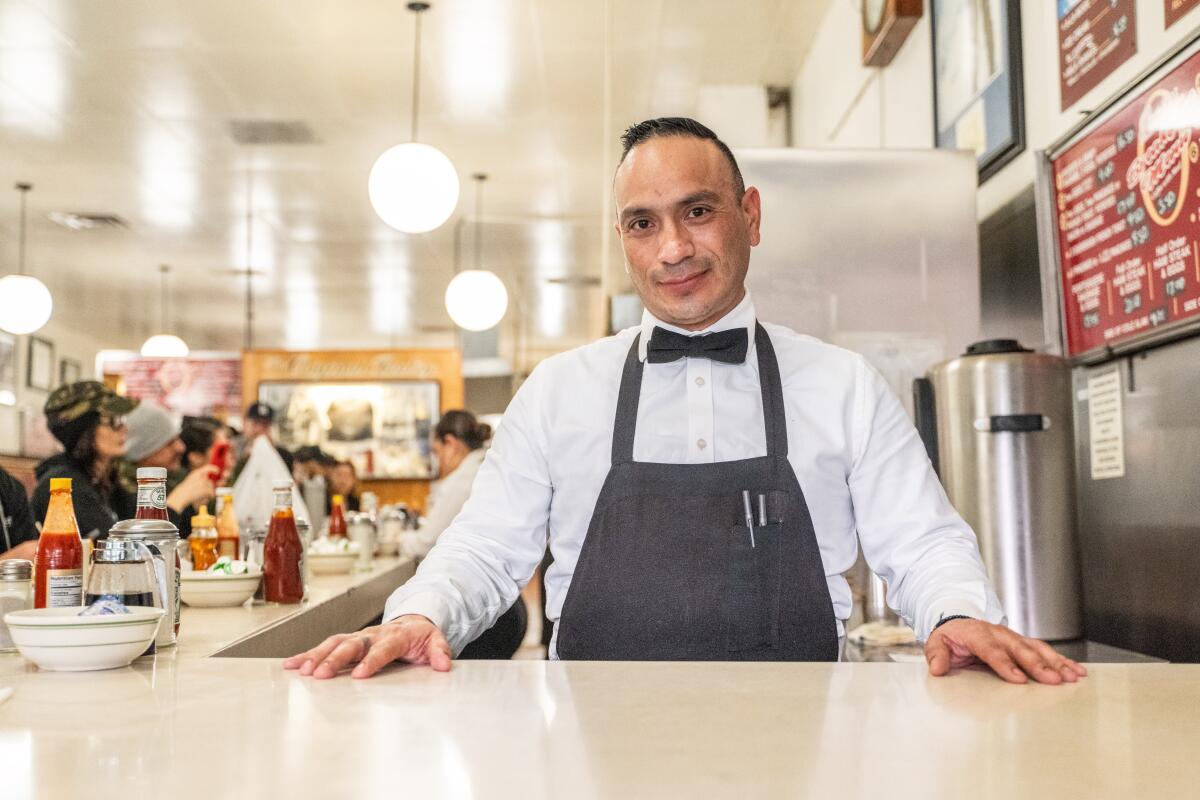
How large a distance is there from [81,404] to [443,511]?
1626 millimetres

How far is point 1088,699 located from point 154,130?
19.5 feet

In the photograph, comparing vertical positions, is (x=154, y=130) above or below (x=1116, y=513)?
above

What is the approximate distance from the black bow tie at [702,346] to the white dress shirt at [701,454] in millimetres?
33

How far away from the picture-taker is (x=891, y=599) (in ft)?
5.35

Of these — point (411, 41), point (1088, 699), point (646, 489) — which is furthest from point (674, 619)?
point (411, 41)

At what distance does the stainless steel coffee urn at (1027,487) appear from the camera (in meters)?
2.03

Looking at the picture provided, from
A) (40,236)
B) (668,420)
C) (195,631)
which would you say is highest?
(40,236)

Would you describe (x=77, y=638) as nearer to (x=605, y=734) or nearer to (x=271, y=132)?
(x=605, y=734)

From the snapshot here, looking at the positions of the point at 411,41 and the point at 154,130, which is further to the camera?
the point at 154,130

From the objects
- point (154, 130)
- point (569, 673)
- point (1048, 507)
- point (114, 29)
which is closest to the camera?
point (569, 673)

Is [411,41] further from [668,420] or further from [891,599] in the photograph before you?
[891,599]

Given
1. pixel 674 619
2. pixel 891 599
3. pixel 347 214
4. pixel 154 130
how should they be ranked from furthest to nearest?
pixel 347 214, pixel 154 130, pixel 891 599, pixel 674 619

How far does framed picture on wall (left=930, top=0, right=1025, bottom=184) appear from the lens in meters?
2.51

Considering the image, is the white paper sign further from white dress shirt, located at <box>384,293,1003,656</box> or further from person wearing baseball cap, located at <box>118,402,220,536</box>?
person wearing baseball cap, located at <box>118,402,220,536</box>
